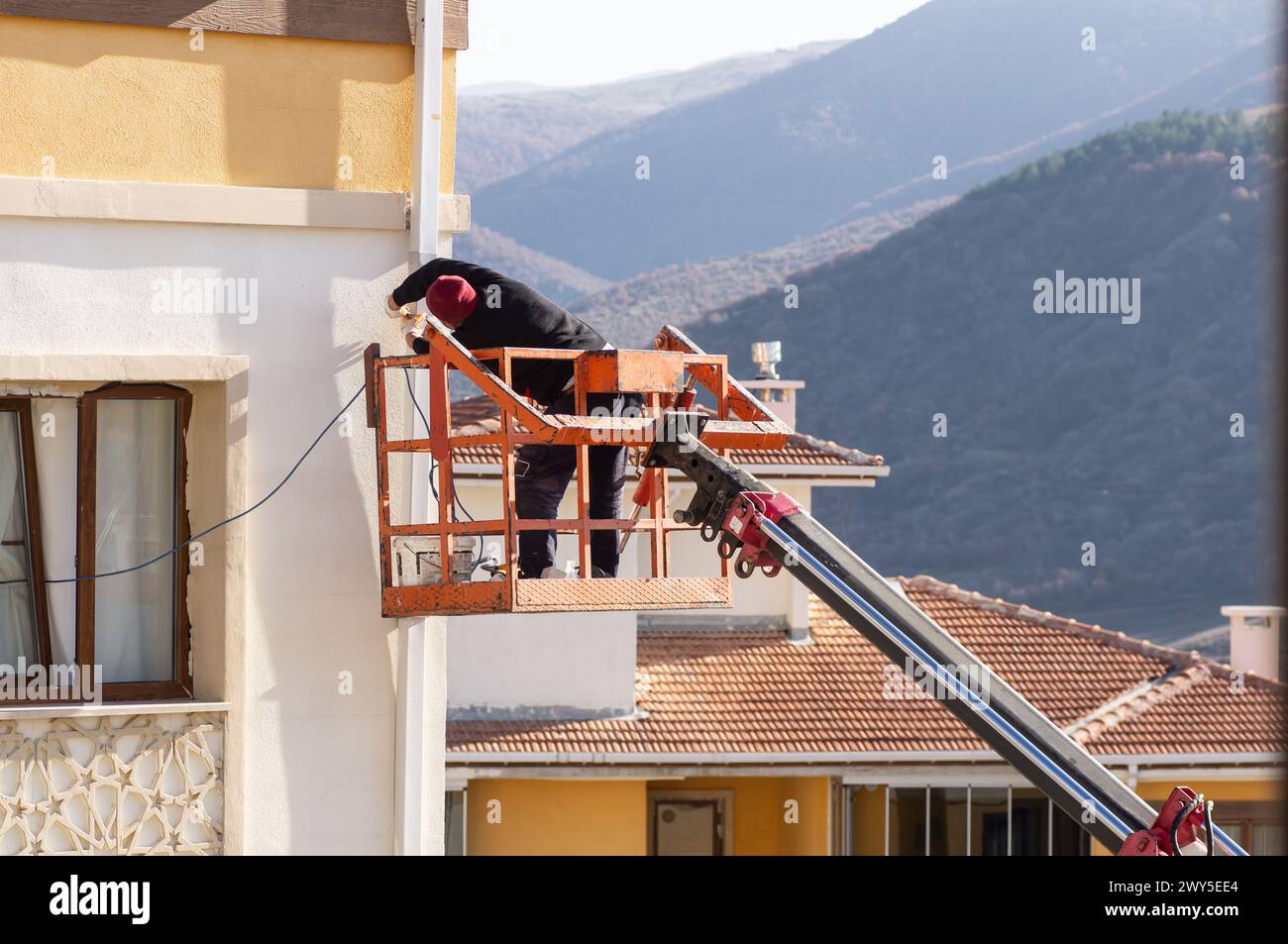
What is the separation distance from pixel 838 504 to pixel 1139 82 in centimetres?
10004

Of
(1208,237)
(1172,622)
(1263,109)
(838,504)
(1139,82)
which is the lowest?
(1172,622)

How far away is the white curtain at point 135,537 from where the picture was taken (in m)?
9.83

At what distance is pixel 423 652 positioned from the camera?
9.87 m

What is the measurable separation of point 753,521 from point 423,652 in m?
2.13

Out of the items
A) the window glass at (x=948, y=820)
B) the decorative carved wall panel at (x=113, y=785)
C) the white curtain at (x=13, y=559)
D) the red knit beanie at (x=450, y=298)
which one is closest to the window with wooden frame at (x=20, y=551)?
the white curtain at (x=13, y=559)

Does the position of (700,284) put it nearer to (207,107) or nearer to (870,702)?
(870,702)

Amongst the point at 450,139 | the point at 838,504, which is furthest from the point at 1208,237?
the point at 450,139

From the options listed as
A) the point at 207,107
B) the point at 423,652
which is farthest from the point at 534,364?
the point at 207,107

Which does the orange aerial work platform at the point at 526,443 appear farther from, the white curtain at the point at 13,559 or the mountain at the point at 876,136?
the mountain at the point at 876,136

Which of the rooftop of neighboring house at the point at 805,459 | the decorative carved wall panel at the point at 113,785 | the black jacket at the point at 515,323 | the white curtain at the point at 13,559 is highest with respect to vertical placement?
the black jacket at the point at 515,323

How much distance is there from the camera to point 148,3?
31.2ft

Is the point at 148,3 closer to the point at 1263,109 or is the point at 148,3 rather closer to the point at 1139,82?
the point at 1263,109

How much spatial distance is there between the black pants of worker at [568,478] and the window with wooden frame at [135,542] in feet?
5.93

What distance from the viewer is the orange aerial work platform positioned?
880cm
